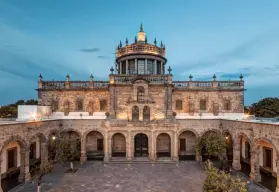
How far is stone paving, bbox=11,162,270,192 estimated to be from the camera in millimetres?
17234

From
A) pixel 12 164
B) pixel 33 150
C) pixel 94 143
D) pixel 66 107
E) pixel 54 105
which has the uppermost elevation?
pixel 54 105

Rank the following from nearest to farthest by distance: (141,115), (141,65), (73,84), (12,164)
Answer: (12,164) → (141,115) → (73,84) → (141,65)

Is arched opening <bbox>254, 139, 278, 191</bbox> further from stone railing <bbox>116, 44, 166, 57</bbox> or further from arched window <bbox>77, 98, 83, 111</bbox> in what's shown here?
arched window <bbox>77, 98, 83, 111</bbox>

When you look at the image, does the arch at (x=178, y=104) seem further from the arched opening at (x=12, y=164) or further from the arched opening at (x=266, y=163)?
the arched opening at (x=12, y=164)

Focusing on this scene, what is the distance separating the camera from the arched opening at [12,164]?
18.3 metres

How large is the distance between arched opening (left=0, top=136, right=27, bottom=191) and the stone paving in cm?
158

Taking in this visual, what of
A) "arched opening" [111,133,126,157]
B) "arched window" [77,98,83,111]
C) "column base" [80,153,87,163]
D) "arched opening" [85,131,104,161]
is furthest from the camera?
"arched window" [77,98,83,111]

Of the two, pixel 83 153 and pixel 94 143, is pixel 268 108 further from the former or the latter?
pixel 83 153

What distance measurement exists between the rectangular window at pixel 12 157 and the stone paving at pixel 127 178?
4.78m

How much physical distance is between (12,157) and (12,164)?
81 cm

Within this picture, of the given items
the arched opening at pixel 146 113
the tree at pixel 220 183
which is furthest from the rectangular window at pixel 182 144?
the tree at pixel 220 183

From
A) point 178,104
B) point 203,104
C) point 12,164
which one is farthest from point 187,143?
point 12,164

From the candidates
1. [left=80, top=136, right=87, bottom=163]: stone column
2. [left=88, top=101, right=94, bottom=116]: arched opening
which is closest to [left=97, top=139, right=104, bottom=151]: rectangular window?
[left=80, top=136, right=87, bottom=163]: stone column

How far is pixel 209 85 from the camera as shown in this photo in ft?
101
